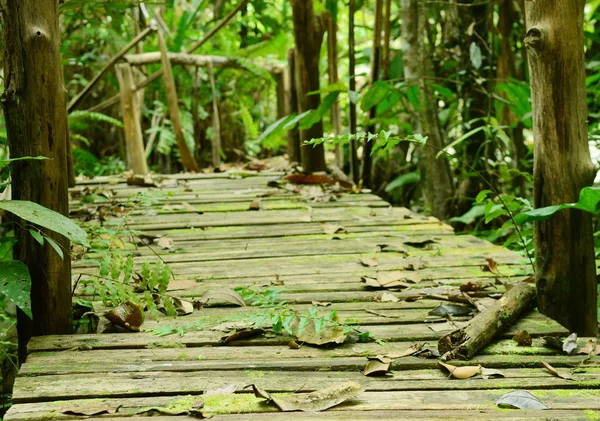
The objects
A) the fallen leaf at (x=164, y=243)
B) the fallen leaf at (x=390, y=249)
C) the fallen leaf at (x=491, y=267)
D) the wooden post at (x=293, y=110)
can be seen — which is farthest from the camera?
the wooden post at (x=293, y=110)

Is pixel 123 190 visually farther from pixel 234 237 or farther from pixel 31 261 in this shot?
pixel 31 261

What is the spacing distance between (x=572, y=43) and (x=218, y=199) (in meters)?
2.99

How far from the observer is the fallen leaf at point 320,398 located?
5.40ft

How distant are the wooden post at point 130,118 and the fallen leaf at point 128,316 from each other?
14.3 ft

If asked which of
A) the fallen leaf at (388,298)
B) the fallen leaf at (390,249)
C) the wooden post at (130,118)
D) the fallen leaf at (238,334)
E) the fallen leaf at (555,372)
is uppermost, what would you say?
the wooden post at (130,118)

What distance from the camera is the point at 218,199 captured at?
4.96 meters

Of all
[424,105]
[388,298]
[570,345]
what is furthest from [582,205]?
[424,105]

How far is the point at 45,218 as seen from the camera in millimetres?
1928

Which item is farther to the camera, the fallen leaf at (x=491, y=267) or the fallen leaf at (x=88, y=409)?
the fallen leaf at (x=491, y=267)

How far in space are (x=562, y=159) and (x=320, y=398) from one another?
4.34 ft

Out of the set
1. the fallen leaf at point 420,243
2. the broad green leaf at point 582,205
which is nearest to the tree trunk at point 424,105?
the fallen leaf at point 420,243

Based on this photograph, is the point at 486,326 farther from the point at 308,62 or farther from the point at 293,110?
the point at 293,110

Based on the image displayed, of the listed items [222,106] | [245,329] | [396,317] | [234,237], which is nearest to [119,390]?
[245,329]

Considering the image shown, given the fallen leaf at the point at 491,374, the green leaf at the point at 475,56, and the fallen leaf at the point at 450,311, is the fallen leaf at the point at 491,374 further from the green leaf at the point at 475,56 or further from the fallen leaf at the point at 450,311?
the green leaf at the point at 475,56
